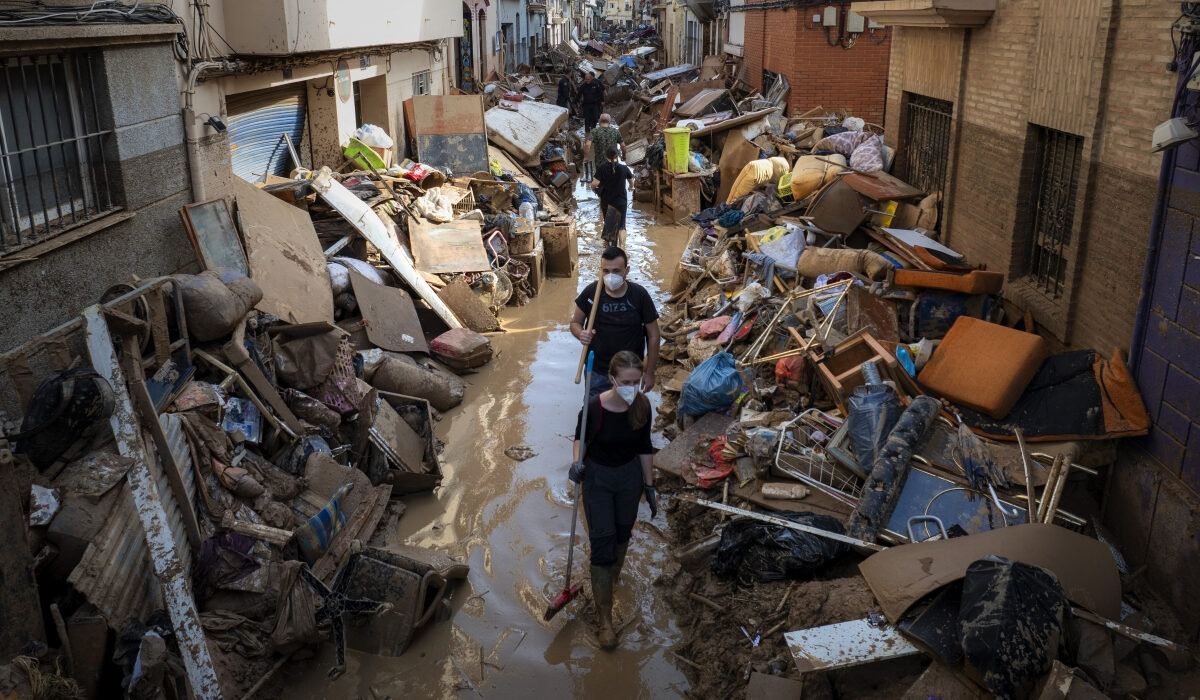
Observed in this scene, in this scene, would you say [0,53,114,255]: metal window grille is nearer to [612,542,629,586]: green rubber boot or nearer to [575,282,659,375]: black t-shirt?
[575,282,659,375]: black t-shirt

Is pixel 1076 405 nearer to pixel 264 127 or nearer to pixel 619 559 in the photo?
pixel 619 559

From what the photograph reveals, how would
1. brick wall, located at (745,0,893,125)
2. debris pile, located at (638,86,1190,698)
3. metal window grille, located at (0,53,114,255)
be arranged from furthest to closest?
brick wall, located at (745,0,893,125) → metal window grille, located at (0,53,114,255) → debris pile, located at (638,86,1190,698)

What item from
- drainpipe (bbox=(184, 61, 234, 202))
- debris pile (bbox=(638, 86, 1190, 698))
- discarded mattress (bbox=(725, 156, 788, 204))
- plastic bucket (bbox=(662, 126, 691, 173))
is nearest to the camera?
debris pile (bbox=(638, 86, 1190, 698))

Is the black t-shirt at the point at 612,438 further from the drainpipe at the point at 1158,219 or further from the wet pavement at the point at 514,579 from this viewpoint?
the drainpipe at the point at 1158,219

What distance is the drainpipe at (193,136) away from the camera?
8.09 m

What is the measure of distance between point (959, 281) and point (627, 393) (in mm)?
3972

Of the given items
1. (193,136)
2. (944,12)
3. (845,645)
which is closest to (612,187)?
(944,12)

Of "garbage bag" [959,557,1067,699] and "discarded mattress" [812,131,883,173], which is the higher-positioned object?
"discarded mattress" [812,131,883,173]

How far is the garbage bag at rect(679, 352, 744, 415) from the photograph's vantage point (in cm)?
761

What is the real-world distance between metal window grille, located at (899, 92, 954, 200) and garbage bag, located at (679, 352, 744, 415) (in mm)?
4047

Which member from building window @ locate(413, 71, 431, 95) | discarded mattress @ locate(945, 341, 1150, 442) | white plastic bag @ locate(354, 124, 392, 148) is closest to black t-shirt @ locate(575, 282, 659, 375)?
discarded mattress @ locate(945, 341, 1150, 442)

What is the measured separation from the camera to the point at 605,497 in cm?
540

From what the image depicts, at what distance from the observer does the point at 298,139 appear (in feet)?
42.1

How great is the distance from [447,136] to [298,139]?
9.21 feet
